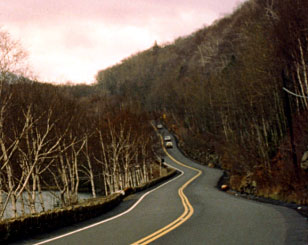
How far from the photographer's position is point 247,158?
36688 mm

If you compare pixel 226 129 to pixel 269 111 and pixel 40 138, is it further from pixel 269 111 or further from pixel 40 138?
pixel 40 138

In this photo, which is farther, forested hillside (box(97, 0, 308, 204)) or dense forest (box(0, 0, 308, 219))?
forested hillside (box(97, 0, 308, 204))

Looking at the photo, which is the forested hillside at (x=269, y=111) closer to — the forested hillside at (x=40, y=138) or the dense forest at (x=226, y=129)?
the dense forest at (x=226, y=129)

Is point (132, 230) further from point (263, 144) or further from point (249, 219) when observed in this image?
point (263, 144)

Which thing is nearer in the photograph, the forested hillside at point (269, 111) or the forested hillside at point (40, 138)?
the forested hillside at point (40, 138)

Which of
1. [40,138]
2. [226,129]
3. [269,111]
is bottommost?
[226,129]

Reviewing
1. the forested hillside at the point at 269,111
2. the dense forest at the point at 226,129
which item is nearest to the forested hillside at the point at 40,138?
the dense forest at the point at 226,129

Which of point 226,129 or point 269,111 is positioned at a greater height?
point 269,111

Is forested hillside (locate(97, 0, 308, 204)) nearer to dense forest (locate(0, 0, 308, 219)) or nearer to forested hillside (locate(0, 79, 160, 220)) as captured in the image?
dense forest (locate(0, 0, 308, 219))

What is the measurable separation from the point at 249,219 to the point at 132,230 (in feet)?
14.4

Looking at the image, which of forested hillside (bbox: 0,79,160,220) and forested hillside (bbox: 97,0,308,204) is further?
forested hillside (bbox: 97,0,308,204)

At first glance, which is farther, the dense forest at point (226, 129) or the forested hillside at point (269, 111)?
the forested hillside at point (269, 111)

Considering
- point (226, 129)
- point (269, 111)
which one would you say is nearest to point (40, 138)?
point (269, 111)

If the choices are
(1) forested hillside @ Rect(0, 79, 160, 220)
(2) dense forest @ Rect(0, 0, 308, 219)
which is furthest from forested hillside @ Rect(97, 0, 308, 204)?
(1) forested hillside @ Rect(0, 79, 160, 220)
